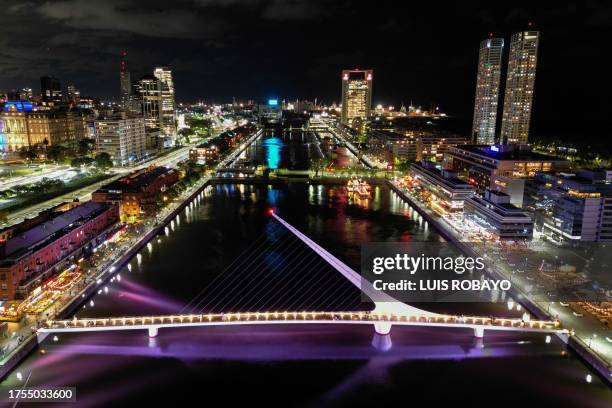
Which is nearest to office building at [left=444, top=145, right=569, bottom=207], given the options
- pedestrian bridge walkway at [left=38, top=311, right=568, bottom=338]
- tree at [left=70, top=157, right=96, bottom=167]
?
pedestrian bridge walkway at [left=38, top=311, right=568, bottom=338]

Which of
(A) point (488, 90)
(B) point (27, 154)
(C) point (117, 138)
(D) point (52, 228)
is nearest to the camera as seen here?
(D) point (52, 228)

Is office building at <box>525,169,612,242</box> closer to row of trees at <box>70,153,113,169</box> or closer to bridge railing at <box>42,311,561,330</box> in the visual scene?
bridge railing at <box>42,311,561,330</box>

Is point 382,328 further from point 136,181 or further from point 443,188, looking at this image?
point 136,181

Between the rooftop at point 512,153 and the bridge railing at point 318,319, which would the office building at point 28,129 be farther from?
the bridge railing at point 318,319

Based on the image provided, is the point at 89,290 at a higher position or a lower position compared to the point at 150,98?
lower

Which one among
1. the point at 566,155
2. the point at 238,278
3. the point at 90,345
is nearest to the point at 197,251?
the point at 238,278

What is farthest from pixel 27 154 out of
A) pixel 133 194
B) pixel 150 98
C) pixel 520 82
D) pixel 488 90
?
pixel 520 82

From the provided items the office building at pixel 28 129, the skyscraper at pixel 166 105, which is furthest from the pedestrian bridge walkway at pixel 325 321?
the skyscraper at pixel 166 105

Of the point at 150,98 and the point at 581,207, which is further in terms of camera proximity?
the point at 150,98
